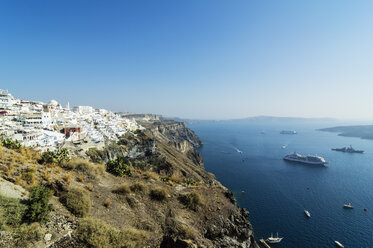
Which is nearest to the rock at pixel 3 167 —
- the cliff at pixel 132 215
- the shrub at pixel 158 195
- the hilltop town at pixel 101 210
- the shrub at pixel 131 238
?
the hilltop town at pixel 101 210

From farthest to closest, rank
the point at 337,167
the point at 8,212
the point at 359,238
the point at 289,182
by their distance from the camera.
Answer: the point at 337,167
the point at 289,182
the point at 359,238
the point at 8,212

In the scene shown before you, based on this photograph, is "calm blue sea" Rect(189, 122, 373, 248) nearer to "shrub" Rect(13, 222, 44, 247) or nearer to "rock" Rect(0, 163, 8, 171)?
"shrub" Rect(13, 222, 44, 247)

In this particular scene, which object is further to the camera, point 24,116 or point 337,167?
point 337,167

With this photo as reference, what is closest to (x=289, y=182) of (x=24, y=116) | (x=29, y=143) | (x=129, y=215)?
(x=129, y=215)

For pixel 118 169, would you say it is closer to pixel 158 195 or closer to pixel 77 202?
pixel 158 195

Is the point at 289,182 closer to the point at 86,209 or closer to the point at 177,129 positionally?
the point at 86,209
